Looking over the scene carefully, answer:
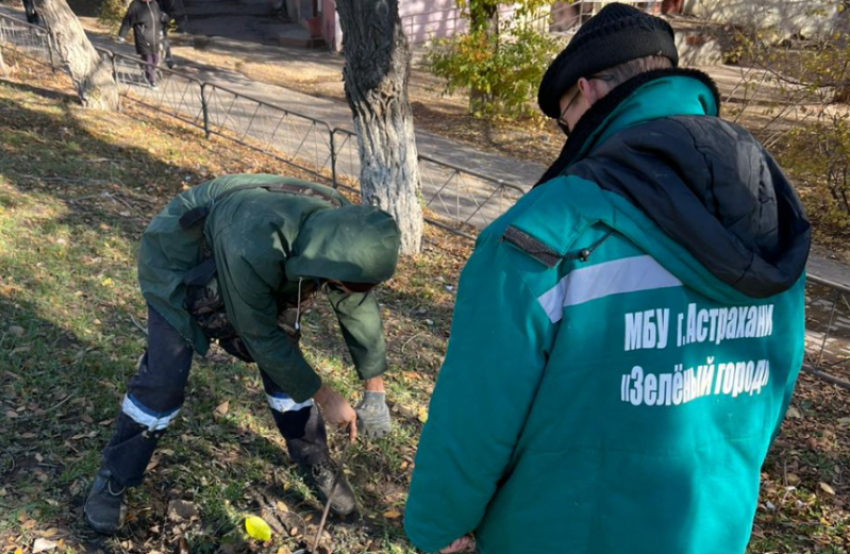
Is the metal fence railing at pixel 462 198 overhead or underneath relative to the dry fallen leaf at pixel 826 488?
overhead

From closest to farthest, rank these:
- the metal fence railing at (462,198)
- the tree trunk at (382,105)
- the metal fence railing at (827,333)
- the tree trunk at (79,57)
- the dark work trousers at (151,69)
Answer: the metal fence railing at (827,333) < the tree trunk at (382,105) < the metal fence railing at (462,198) < the tree trunk at (79,57) < the dark work trousers at (151,69)

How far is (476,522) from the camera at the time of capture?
166 centimetres

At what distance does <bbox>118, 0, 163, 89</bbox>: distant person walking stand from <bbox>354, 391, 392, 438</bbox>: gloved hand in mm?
10016

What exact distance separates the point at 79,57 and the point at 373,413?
8428mm

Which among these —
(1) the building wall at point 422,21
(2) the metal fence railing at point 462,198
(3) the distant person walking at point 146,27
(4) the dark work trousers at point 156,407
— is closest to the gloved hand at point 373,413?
(4) the dark work trousers at point 156,407

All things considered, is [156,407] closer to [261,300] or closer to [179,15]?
[261,300]

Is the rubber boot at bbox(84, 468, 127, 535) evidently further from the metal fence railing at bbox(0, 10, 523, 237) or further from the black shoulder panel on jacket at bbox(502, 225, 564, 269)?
the metal fence railing at bbox(0, 10, 523, 237)

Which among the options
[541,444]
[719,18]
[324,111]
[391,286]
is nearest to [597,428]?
[541,444]

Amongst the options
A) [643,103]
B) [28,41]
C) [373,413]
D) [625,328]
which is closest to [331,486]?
[373,413]


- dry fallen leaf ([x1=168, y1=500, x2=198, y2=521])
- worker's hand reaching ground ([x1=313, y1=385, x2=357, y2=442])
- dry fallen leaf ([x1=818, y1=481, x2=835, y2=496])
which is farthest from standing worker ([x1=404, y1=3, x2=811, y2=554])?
dry fallen leaf ([x1=818, y1=481, x2=835, y2=496])

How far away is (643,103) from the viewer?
1.43 m

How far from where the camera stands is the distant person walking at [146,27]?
11633 millimetres

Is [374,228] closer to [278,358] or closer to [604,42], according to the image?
[278,358]

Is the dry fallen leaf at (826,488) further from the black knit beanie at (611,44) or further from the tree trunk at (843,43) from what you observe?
the tree trunk at (843,43)
